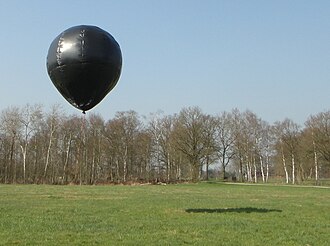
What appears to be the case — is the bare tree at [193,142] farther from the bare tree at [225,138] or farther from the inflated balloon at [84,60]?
the inflated balloon at [84,60]

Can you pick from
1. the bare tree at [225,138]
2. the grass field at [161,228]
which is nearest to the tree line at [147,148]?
the bare tree at [225,138]

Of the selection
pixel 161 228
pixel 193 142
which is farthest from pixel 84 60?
pixel 193 142

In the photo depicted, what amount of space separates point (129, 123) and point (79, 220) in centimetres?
6890

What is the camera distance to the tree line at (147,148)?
7825 cm

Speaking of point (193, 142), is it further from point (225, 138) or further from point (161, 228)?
point (161, 228)

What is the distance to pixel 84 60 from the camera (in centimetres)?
1041

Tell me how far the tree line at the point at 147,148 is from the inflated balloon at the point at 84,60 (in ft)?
213

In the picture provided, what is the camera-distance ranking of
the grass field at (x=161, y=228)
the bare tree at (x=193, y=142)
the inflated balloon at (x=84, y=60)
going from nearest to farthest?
the inflated balloon at (x=84, y=60), the grass field at (x=161, y=228), the bare tree at (x=193, y=142)

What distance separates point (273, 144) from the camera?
82.3 metres

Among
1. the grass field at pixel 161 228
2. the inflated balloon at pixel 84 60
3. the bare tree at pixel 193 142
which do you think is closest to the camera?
the inflated balloon at pixel 84 60

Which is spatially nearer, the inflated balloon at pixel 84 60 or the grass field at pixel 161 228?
the inflated balloon at pixel 84 60

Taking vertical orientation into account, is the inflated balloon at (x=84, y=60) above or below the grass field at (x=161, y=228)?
above

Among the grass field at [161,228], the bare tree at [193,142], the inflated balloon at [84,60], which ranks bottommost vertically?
the grass field at [161,228]

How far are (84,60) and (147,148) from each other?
7534 cm
